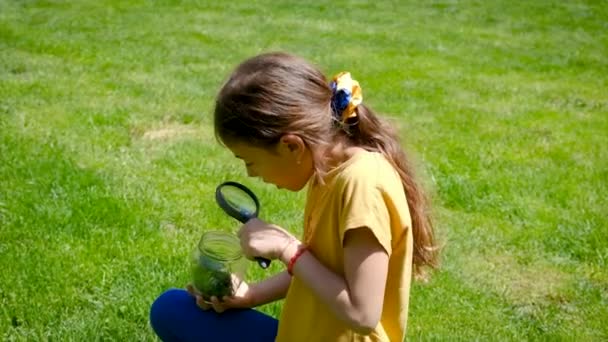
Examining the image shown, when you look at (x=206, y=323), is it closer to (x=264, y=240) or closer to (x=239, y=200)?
(x=239, y=200)

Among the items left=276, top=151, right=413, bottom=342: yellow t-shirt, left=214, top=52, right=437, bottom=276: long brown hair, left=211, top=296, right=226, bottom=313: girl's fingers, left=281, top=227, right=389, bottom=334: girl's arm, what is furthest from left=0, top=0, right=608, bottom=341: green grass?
left=211, top=296, right=226, bottom=313: girl's fingers

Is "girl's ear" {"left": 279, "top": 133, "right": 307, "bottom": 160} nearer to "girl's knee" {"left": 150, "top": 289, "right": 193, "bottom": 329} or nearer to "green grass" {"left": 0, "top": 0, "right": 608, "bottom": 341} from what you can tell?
"green grass" {"left": 0, "top": 0, "right": 608, "bottom": 341}

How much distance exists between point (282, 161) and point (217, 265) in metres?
0.50

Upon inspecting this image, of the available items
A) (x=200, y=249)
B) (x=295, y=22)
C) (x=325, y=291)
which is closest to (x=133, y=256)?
(x=200, y=249)

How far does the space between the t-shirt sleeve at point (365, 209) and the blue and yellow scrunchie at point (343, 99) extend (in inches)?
8.1

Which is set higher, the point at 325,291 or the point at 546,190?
the point at 325,291

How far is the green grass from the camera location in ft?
11.2

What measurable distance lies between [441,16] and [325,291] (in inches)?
439

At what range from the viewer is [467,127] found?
6316 millimetres

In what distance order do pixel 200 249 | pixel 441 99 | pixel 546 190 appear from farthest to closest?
pixel 441 99
pixel 546 190
pixel 200 249

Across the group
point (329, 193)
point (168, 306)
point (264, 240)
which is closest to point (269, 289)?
point (168, 306)

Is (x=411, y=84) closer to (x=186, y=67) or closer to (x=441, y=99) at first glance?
(x=441, y=99)

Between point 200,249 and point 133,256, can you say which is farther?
point 133,256

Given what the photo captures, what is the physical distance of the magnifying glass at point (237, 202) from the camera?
214 cm
